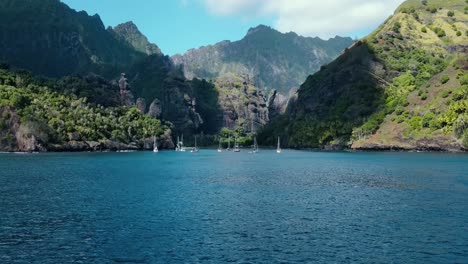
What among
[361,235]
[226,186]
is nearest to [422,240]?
[361,235]

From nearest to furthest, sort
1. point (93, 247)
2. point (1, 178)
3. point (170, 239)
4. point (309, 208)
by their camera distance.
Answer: point (93, 247) → point (170, 239) → point (309, 208) → point (1, 178)

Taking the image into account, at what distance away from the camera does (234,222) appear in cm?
6906

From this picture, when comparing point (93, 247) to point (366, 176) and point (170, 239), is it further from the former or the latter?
point (366, 176)

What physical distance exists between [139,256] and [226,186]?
2564 inches

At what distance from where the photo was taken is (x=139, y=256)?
5059 cm

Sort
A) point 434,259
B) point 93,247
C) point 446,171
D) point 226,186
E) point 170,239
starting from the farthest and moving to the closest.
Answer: point 446,171
point 226,186
point 170,239
point 93,247
point 434,259

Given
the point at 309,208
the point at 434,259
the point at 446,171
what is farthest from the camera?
the point at 446,171

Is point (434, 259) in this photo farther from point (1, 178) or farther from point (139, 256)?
point (1, 178)

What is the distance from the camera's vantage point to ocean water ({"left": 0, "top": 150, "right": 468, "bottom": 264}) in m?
51.7

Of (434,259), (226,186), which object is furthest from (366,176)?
(434,259)

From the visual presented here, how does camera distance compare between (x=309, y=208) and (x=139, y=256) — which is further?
(x=309, y=208)

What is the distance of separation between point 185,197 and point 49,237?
38.6 meters

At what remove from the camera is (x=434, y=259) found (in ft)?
163

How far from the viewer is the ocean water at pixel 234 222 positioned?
5172cm
